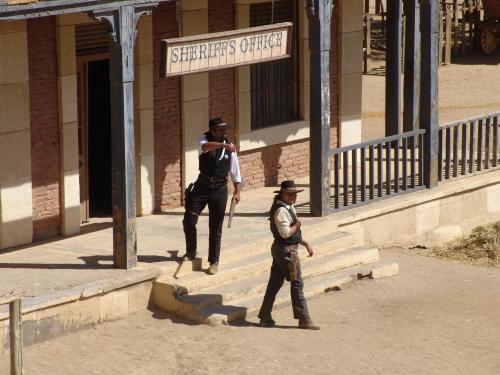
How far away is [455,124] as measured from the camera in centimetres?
1858

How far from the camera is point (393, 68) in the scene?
1988 centimetres

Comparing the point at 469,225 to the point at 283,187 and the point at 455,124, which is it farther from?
the point at 283,187

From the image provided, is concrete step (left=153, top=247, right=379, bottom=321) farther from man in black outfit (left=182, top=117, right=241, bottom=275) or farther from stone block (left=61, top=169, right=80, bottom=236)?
stone block (left=61, top=169, right=80, bottom=236)

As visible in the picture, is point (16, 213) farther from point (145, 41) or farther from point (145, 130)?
point (145, 41)

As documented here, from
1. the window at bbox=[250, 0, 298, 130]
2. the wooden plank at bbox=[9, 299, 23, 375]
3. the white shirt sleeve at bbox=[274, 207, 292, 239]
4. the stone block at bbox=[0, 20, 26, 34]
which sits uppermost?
the stone block at bbox=[0, 20, 26, 34]

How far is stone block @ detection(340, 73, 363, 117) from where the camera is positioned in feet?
63.4

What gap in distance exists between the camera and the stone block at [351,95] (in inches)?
760

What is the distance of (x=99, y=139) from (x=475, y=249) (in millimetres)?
5069

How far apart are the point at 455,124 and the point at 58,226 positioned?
5.90m

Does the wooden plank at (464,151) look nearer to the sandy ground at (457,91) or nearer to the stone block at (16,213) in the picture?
the sandy ground at (457,91)

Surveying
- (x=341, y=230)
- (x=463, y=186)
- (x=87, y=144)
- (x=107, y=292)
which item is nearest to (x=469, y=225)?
(x=463, y=186)

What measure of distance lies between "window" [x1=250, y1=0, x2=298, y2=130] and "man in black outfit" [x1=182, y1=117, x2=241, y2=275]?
4.06 m

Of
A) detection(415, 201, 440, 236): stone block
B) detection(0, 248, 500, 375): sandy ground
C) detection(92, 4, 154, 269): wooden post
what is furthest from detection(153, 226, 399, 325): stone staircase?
detection(415, 201, 440, 236): stone block

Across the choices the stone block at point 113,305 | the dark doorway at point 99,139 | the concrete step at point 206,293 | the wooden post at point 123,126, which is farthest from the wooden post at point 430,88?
the stone block at point 113,305
